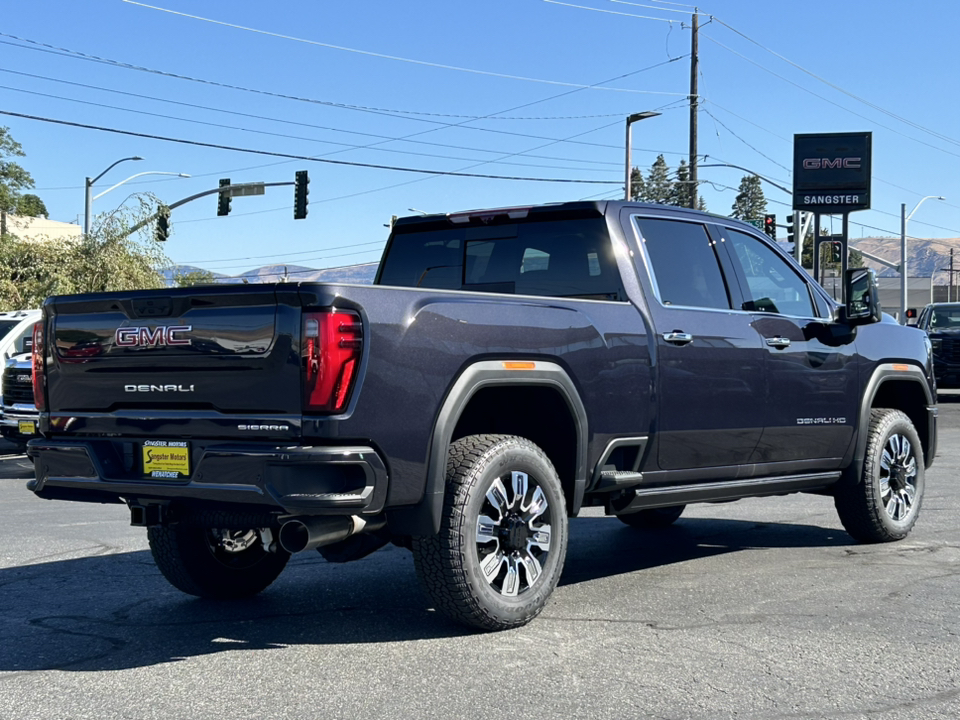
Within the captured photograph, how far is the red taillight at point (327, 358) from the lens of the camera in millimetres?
4875

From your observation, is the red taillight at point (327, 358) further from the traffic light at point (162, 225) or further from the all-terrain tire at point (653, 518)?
the traffic light at point (162, 225)

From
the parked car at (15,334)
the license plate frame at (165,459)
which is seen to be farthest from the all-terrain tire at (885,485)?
the parked car at (15,334)

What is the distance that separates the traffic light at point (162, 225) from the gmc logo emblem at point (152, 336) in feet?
92.5

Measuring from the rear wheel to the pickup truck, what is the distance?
0.04 ft

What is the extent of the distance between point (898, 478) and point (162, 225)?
89.3 ft

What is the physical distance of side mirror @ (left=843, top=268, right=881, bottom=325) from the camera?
24.7 feet

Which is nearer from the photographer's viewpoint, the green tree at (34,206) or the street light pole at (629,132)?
the street light pole at (629,132)

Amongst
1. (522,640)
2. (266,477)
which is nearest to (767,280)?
(522,640)

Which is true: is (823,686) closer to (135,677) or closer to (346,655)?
(346,655)

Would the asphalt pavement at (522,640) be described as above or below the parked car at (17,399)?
Answer: below

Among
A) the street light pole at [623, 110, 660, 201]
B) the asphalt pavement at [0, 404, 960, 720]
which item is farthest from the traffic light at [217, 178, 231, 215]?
the asphalt pavement at [0, 404, 960, 720]

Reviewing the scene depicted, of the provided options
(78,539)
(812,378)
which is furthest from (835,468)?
(78,539)

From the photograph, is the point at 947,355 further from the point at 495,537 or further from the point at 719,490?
the point at 495,537

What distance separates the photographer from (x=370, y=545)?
5.61 metres
